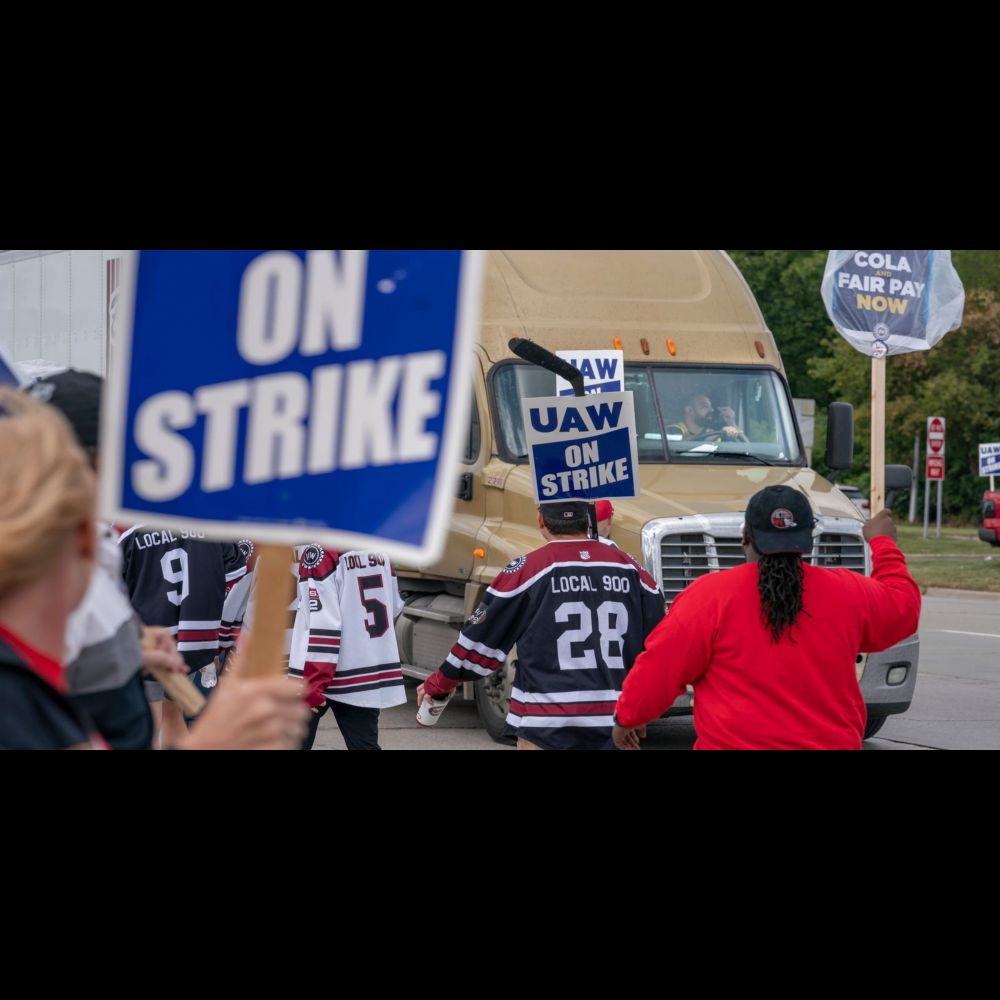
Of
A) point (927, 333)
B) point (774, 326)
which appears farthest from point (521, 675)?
point (774, 326)

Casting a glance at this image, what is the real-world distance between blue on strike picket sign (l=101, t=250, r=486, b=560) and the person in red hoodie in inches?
95.9

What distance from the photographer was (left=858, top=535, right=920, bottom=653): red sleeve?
471 centimetres

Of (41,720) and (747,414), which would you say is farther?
(747,414)

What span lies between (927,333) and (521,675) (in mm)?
10396

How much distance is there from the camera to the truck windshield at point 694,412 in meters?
11.5

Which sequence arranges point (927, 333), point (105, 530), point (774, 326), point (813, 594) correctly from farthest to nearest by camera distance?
point (774, 326)
point (927, 333)
point (813, 594)
point (105, 530)

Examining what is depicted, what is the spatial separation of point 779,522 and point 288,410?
2.76 metres

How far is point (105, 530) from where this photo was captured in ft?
8.05

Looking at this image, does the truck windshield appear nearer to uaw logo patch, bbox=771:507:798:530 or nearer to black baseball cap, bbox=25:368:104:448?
uaw logo patch, bbox=771:507:798:530

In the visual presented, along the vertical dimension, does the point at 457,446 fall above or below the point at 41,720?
above

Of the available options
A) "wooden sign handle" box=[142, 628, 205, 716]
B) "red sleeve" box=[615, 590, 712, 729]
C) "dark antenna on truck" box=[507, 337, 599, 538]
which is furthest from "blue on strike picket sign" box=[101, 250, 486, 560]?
"dark antenna on truck" box=[507, 337, 599, 538]

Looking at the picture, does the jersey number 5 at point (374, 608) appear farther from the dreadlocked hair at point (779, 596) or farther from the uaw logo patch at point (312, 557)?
the dreadlocked hair at point (779, 596)

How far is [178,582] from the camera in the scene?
26.5 feet
